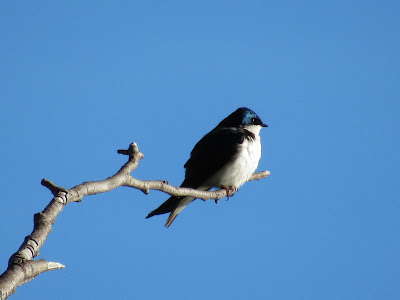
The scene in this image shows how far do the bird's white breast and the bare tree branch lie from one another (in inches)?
137

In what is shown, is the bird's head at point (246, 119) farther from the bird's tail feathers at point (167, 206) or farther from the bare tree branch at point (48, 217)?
the bare tree branch at point (48, 217)

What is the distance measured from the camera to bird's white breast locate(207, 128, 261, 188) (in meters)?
8.33

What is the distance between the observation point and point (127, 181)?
14.7ft

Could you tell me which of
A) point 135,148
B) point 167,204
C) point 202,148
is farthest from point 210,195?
point 202,148

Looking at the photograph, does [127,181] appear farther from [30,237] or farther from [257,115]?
[257,115]

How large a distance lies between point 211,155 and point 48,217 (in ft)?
17.1

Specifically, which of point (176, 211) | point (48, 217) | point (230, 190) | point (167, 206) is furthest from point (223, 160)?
point (48, 217)

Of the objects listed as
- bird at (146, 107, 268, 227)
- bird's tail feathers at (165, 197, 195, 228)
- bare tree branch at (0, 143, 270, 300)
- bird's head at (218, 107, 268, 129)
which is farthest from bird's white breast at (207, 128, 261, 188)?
bare tree branch at (0, 143, 270, 300)

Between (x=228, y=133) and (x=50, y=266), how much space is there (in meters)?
5.57

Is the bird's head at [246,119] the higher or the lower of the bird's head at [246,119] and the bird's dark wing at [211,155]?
the higher

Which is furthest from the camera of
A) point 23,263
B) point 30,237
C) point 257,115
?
point 257,115

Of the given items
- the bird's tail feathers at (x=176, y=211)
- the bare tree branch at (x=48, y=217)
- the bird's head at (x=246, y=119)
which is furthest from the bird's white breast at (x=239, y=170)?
the bare tree branch at (x=48, y=217)

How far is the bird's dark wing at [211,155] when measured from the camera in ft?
27.7

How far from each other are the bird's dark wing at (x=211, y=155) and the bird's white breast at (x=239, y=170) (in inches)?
2.4
